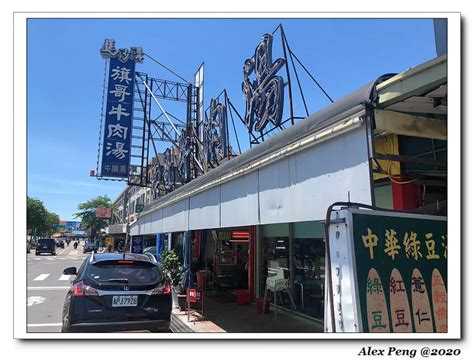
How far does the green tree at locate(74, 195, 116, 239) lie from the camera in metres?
87.8

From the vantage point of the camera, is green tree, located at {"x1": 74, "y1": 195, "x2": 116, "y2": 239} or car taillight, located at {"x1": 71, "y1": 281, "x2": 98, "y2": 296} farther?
green tree, located at {"x1": 74, "y1": 195, "x2": 116, "y2": 239}

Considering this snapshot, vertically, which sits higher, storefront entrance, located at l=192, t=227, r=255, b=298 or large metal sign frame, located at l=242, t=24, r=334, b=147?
large metal sign frame, located at l=242, t=24, r=334, b=147

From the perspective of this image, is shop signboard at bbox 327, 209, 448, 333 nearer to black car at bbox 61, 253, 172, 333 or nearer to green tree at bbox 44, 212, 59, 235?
black car at bbox 61, 253, 172, 333

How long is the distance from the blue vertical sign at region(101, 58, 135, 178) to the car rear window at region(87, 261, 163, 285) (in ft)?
40.2

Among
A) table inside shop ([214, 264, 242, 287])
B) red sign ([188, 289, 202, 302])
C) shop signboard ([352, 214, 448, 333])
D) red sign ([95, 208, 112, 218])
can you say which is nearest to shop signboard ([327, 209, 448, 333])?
shop signboard ([352, 214, 448, 333])

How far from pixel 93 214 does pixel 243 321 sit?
279 feet

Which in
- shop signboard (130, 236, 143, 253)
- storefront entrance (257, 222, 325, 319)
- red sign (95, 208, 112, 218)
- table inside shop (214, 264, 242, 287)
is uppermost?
storefront entrance (257, 222, 325, 319)

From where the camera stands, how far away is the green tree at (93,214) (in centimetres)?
8781

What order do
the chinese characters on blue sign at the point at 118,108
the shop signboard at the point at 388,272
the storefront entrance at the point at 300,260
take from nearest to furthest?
the shop signboard at the point at 388,272, the storefront entrance at the point at 300,260, the chinese characters on blue sign at the point at 118,108

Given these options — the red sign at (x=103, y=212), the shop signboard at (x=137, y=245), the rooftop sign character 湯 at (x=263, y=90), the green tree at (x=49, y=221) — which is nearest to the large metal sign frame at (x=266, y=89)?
the rooftop sign character 湯 at (x=263, y=90)

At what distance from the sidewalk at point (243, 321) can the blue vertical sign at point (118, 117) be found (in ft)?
31.5

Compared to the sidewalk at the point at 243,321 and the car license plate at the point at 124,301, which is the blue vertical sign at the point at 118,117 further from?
the car license plate at the point at 124,301
